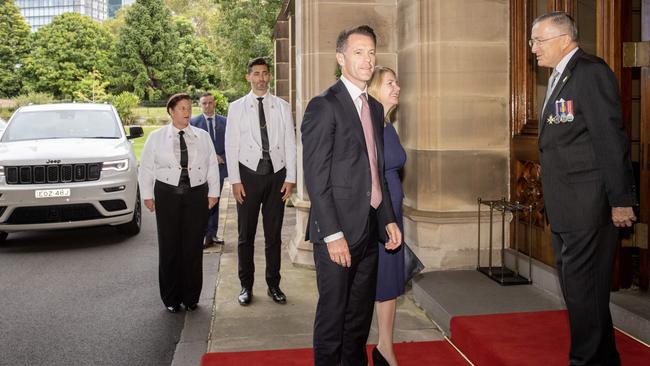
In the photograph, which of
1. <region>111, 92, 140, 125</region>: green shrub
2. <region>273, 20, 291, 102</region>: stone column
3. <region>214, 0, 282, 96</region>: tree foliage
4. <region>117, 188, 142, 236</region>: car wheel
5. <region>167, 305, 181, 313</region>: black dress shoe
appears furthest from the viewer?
<region>111, 92, 140, 125</region>: green shrub

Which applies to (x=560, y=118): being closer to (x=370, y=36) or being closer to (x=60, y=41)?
(x=370, y=36)

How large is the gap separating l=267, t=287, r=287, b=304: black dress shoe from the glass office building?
181 meters

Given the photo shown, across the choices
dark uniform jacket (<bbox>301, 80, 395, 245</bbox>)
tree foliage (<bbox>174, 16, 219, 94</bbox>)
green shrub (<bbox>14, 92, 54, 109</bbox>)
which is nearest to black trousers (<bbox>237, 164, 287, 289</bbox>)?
dark uniform jacket (<bbox>301, 80, 395, 245</bbox>)

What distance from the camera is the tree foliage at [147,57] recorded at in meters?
60.0

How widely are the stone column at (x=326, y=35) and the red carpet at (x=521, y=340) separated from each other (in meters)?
3.10

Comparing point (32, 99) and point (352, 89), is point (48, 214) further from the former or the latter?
point (32, 99)

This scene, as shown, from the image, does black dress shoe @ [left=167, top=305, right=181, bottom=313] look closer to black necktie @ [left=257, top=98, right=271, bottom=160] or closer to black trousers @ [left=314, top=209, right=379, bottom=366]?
black necktie @ [left=257, top=98, right=271, bottom=160]

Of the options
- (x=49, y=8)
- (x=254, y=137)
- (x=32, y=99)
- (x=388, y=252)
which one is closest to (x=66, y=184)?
(x=254, y=137)

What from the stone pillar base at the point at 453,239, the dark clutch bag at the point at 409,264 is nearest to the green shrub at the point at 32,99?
the stone pillar base at the point at 453,239

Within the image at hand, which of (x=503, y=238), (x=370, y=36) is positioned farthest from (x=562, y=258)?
(x=503, y=238)

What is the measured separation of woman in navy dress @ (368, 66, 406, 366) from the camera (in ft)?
13.5

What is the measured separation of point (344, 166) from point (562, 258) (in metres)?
1.24

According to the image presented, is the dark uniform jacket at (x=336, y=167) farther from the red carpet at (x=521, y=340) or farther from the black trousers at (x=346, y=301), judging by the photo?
the red carpet at (x=521, y=340)

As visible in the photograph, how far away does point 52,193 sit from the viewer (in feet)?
29.8
